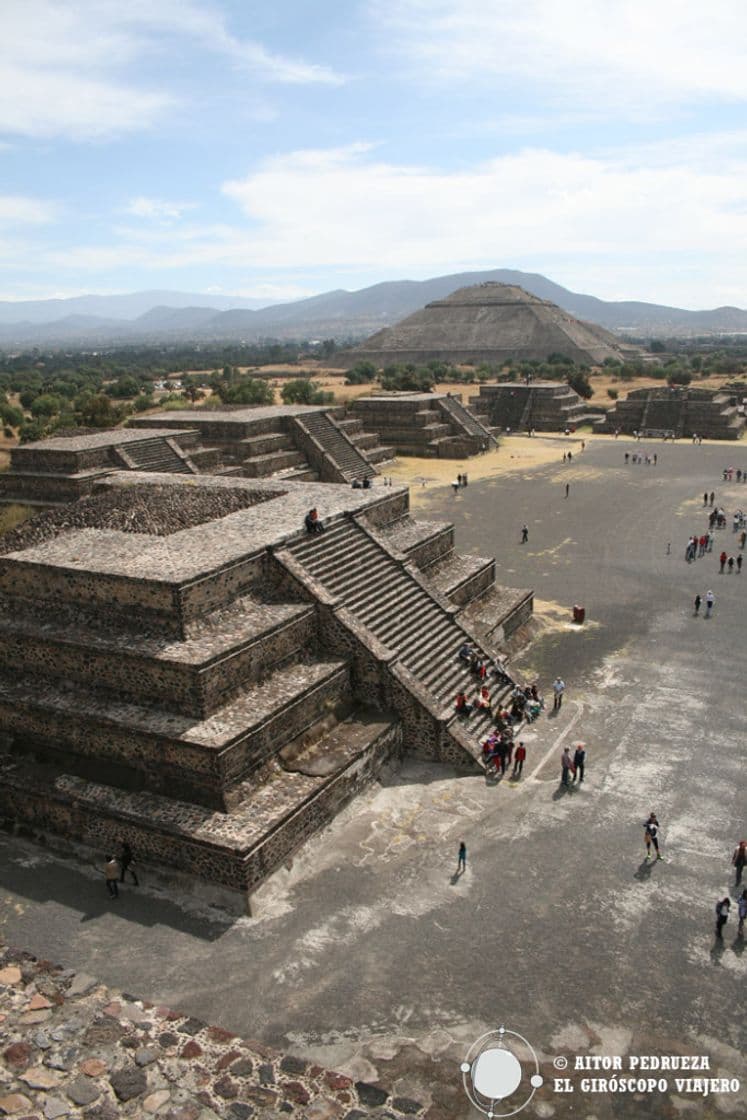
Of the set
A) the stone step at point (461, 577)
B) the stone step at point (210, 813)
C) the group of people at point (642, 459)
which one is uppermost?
the group of people at point (642, 459)

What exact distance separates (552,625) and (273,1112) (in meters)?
13.6

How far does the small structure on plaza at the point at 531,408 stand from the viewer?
5756cm

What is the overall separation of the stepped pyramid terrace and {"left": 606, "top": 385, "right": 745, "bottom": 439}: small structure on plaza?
4487 cm

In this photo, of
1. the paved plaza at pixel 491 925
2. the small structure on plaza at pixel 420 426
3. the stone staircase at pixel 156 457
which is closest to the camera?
the paved plaza at pixel 491 925

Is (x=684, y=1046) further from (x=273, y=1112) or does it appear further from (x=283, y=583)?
(x=283, y=583)

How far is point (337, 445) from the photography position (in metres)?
35.6

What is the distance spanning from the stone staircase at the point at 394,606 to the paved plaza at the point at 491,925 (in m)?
1.56

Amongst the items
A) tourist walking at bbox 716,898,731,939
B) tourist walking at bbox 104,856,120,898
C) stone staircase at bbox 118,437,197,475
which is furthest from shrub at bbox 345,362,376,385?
tourist walking at bbox 716,898,731,939

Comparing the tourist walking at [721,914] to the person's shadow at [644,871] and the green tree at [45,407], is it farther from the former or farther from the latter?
the green tree at [45,407]

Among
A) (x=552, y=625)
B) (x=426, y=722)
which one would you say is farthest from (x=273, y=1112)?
(x=552, y=625)

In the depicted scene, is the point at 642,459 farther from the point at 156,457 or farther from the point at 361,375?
the point at 361,375

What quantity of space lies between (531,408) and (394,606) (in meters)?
46.4

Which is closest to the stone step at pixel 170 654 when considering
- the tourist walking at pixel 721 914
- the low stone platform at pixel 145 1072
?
the low stone platform at pixel 145 1072

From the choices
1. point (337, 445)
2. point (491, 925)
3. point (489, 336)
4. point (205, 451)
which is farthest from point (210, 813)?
point (489, 336)
